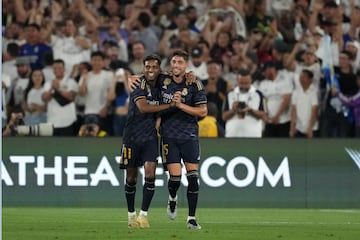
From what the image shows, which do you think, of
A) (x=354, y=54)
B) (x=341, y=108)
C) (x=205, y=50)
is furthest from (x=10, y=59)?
(x=354, y=54)

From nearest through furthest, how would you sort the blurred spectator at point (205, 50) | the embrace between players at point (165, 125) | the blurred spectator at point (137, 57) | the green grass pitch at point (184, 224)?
the green grass pitch at point (184, 224), the embrace between players at point (165, 125), the blurred spectator at point (137, 57), the blurred spectator at point (205, 50)

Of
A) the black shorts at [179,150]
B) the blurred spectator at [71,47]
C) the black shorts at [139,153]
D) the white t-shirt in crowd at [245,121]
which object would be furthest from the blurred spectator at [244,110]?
the black shorts at [179,150]

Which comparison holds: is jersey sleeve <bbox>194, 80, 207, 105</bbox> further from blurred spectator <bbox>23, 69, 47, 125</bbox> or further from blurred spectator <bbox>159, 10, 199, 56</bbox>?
blurred spectator <bbox>159, 10, 199, 56</bbox>

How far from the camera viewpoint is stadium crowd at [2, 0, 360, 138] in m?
21.7

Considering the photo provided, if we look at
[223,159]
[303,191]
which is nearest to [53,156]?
[223,159]

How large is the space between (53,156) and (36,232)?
7.87 m

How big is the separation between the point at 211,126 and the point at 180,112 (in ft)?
23.5

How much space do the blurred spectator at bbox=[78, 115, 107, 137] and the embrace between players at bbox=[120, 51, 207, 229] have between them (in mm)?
7020

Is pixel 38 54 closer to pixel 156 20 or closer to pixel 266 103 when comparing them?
pixel 156 20

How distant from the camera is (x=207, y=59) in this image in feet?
73.2

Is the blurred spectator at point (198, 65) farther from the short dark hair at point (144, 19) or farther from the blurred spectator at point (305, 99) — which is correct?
the blurred spectator at point (305, 99)

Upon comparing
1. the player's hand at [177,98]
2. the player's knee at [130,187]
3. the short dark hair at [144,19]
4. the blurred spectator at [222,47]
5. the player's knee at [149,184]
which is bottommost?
the player's knee at [130,187]

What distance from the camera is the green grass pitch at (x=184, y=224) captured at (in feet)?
42.2

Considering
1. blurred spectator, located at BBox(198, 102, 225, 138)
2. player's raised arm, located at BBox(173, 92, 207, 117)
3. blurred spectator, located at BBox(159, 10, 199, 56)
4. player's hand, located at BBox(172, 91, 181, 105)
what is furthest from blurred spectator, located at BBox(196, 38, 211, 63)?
player's hand, located at BBox(172, 91, 181, 105)
